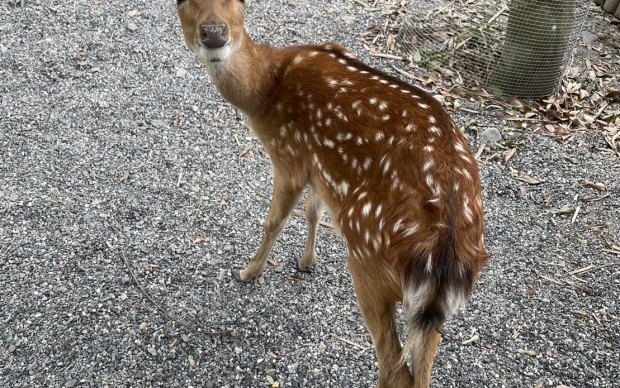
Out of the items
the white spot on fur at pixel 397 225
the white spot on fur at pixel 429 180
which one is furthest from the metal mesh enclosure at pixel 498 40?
the white spot on fur at pixel 397 225

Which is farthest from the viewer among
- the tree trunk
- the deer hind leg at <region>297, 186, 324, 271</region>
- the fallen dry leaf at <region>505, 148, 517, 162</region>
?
the tree trunk

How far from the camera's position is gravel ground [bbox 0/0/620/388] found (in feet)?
9.16

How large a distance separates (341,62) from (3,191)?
7.68ft

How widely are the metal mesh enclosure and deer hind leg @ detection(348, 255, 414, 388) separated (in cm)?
288

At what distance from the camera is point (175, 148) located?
12.9 ft

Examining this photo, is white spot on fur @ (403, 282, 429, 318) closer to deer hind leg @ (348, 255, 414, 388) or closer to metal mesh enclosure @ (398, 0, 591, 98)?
deer hind leg @ (348, 255, 414, 388)

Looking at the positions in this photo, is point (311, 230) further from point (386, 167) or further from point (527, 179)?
point (527, 179)

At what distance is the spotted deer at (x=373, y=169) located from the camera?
187 centimetres

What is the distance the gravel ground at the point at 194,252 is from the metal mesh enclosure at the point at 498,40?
0.49m

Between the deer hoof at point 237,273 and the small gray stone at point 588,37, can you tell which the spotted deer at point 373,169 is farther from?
the small gray stone at point 588,37

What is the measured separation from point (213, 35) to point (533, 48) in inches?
114

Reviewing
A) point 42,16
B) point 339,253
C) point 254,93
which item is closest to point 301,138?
point 254,93

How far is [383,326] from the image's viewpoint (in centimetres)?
219

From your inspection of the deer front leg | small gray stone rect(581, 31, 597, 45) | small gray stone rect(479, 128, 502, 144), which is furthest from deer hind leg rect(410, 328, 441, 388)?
small gray stone rect(581, 31, 597, 45)
